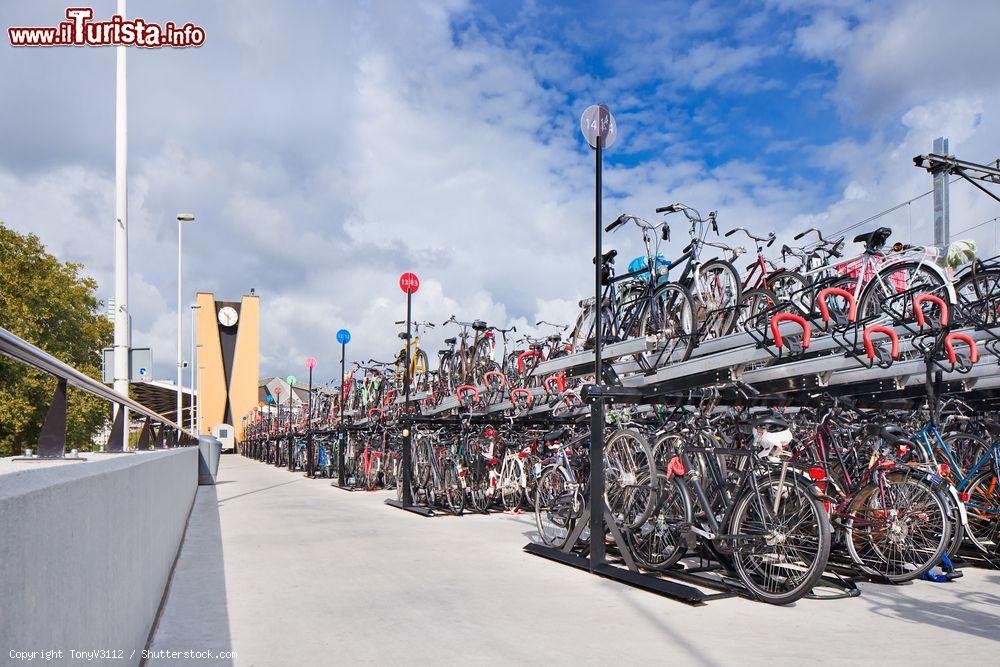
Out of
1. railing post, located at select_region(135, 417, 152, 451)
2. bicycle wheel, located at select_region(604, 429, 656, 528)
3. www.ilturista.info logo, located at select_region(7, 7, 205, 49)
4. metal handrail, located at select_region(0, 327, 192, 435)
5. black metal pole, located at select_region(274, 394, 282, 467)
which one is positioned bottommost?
A: black metal pole, located at select_region(274, 394, 282, 467)

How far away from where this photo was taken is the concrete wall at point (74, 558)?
1.46m

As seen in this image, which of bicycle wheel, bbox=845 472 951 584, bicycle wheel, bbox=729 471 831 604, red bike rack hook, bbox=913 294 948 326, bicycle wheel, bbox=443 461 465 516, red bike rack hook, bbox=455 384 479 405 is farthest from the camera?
red bike rack hook, bbox=455 384 479 405

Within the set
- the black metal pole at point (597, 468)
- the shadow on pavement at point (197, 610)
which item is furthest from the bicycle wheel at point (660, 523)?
the shadow on pavement at point (197, 610)

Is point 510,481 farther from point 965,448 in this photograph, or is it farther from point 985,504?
point 985,504

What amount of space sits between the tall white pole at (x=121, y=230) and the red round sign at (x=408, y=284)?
175 inches

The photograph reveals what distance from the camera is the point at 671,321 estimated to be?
7199 millimetres

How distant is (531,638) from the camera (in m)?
4.49

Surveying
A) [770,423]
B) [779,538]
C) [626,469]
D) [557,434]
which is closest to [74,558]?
[779,538]

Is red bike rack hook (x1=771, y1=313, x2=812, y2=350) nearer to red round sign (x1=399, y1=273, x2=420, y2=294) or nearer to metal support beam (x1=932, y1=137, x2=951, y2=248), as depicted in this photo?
metal support beam (x1=932, y1=137, x2=951, y2=248)

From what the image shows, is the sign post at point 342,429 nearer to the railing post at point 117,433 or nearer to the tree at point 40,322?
the tree at point 40,322

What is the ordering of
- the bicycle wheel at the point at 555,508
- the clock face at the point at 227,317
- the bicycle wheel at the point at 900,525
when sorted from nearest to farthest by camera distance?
the bicycle wheel at the point at 900,525 → the bicycle wheel at the point at 555,508 → the clock face at the point at 227,317

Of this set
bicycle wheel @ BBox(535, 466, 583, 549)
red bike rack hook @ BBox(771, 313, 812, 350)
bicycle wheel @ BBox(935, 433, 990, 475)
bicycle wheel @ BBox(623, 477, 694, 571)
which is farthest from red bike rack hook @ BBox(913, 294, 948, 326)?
bicycle wheel @ BBox(535, 466, 583, 549)

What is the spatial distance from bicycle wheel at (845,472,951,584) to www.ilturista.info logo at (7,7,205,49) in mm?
11128

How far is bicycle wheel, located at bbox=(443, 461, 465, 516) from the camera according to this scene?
11391 mm
